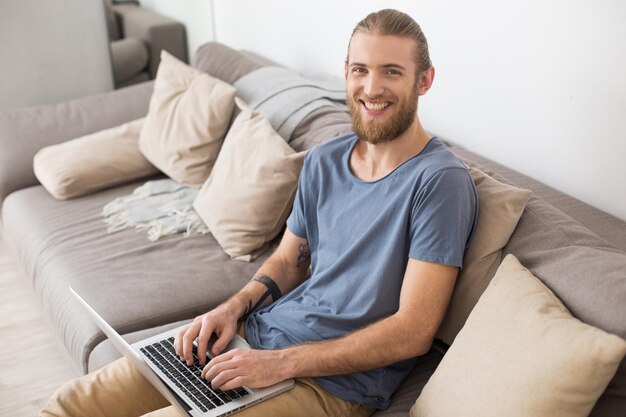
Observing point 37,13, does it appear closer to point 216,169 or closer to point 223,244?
point 216,169

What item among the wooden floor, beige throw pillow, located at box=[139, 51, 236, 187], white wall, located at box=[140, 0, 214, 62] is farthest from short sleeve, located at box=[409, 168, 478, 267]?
white wall, located at box=[140, 0, 214, 62]

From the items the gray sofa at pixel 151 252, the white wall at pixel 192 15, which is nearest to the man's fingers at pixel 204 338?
the gray sofa at pixel 151 252

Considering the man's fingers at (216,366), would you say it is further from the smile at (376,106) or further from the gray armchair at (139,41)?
the gray armchair at (139,41)

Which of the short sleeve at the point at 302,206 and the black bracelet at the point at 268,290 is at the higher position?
the short sleeve at the point at 302,206

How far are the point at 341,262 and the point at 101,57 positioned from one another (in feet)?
8.09

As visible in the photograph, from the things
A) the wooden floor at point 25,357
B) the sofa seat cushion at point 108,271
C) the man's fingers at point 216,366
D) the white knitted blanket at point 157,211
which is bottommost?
the wooden floor at point 25,357

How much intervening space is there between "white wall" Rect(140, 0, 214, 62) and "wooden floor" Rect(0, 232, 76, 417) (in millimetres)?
1686

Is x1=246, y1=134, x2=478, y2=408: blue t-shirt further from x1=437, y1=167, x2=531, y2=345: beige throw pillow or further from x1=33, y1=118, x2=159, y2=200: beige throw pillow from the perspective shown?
x1=33, y1=118, x2=159, y2=200: beige throw pillow

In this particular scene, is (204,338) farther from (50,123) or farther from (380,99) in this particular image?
(50,123)

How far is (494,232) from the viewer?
1.62m

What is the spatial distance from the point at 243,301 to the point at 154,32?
2657 mm

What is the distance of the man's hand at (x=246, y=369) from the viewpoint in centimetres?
159

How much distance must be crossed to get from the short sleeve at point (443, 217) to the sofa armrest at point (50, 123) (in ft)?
6.15

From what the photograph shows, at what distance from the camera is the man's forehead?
1690mm
